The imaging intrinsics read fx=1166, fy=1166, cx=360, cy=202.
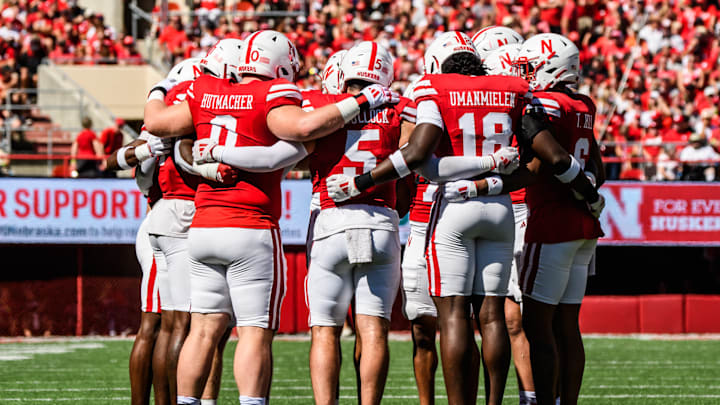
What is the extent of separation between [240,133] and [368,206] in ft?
2.45

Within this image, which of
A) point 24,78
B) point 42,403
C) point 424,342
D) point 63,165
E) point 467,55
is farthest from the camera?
point 24,78

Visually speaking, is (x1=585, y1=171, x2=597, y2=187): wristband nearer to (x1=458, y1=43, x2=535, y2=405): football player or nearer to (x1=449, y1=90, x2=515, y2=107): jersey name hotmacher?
(x1=458, y1=43, x2=535, y2=405): football player

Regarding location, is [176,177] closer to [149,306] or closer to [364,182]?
[149,306]

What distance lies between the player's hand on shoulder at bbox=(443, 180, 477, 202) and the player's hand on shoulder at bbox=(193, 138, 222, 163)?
3.88 feet

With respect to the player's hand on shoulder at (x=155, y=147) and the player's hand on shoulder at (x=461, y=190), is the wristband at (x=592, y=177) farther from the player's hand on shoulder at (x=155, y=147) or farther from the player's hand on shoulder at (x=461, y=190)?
the player's hand on shoulder at (x=155, y=147)

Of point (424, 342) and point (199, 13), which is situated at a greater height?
point (199, 13)

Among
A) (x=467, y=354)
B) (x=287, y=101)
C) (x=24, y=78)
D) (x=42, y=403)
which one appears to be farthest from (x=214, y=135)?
(x=24, y=78)

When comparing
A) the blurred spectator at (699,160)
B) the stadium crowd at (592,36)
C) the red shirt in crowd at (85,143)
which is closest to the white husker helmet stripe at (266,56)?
the blurred spectator at (699,160)

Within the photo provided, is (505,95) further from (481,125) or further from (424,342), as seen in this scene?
(424,342)

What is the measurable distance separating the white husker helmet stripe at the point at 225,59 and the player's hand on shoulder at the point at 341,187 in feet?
2.44

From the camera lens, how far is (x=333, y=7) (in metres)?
21.0

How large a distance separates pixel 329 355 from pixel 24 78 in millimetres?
14698

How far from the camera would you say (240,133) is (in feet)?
18.5

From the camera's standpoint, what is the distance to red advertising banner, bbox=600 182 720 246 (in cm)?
1441
